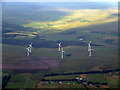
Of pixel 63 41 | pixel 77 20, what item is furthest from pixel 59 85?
pixel 77 20

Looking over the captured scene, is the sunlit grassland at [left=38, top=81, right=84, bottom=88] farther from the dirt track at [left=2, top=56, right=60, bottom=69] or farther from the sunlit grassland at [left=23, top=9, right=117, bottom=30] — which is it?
the sunlit grassland at [left=23, top=9, right=117, bottom=30]

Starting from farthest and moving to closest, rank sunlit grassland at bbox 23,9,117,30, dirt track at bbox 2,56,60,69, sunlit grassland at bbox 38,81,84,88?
sunlit grassland at bbox 23,9,117,30, dirt track at bbox 2,56,60,69, sunlit grassland at bbox 38,81,84,88

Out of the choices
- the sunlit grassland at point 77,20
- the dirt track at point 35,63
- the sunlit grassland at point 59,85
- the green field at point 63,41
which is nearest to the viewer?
the sunlit grassland at point 59,85

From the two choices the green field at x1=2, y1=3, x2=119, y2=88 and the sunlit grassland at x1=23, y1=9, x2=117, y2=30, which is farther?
the sunlit grassland at x1=23, y1=9, x2=117, y2=30

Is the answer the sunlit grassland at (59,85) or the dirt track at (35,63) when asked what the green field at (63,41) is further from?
the dirt track at (35,63)

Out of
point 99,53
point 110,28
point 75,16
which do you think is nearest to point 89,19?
point 75,16

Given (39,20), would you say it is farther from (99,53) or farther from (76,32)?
(99,53)

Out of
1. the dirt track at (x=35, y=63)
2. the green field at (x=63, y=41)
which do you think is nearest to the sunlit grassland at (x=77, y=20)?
the green field at (x=63, y=41)

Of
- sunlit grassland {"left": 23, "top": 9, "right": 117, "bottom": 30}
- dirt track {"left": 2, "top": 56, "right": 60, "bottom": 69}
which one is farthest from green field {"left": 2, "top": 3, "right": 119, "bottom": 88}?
dirt track {"left": 2, "top": 56, "right": 60, "bottom": 69}

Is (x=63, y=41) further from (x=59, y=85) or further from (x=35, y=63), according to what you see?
(x=59, y=85)
